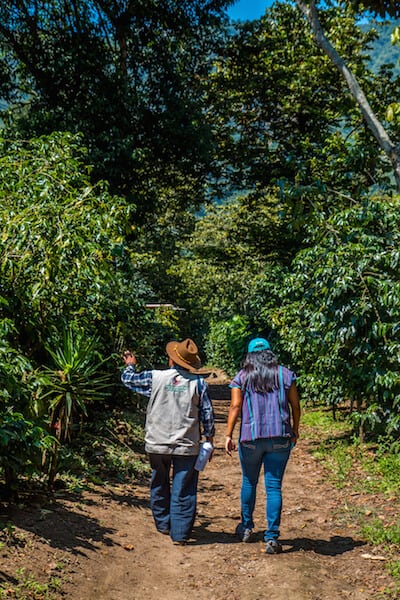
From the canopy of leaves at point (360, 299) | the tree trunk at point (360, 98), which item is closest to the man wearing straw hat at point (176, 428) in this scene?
the tree trunk at point (360, 98)

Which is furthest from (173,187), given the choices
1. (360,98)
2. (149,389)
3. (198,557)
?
(198,557)

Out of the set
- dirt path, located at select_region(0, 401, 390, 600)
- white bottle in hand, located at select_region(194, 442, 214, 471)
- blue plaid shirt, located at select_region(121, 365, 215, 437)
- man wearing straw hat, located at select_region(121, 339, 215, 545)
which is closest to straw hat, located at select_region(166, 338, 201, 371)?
man wearing straw hat, located at select_region(121, 339, 215, 545)

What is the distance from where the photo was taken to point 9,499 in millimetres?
5406

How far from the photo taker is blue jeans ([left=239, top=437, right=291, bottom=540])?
17.3 feet

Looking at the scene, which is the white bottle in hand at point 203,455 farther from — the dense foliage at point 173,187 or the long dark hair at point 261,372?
the dense foliage at point 173,187

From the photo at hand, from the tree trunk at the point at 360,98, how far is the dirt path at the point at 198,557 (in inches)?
128

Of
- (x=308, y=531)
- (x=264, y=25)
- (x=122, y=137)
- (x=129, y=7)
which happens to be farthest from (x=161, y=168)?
(x=308, y=531)

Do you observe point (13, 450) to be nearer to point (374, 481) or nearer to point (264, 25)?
point (374, 481)

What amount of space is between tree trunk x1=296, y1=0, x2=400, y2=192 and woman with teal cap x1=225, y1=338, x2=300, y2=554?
1.97 metres

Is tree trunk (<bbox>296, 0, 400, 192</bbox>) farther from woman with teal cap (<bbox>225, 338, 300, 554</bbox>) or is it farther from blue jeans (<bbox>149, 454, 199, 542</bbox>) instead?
blue jeans (<bbox>149, 454, 199, 542</bbox>)

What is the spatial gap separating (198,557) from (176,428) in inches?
42.4

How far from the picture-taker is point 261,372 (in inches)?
214

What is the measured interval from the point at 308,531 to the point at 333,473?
247cm

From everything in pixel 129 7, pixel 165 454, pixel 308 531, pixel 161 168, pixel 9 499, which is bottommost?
pixel 308 531
